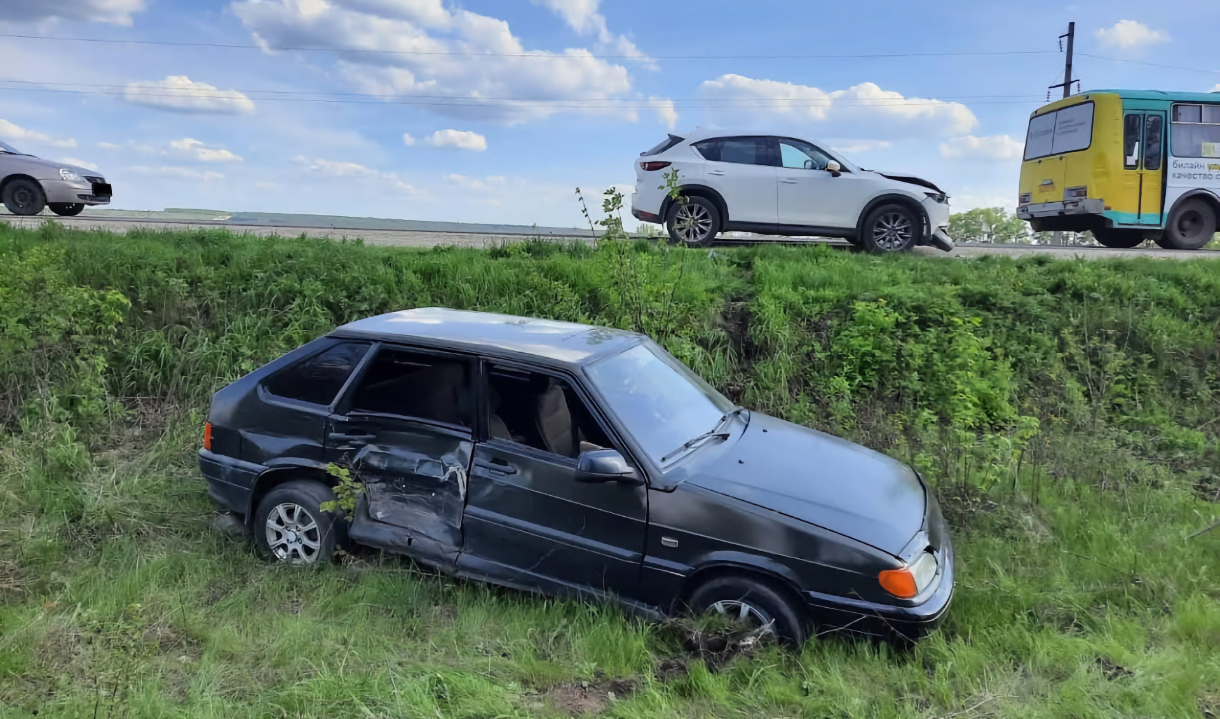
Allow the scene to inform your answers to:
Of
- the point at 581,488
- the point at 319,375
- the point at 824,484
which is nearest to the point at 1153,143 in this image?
the point at 824,484

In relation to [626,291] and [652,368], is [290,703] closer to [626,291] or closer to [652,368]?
[652,368]

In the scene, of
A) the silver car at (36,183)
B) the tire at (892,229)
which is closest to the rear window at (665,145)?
the tire at (892,229)

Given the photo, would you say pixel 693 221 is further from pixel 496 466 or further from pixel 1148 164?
pixel 1148 164

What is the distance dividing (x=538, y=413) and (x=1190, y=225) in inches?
574

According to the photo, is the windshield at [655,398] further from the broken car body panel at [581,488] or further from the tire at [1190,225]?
A: the tire at [1190,225]

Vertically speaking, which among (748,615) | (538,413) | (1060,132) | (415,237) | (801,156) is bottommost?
(748,615)

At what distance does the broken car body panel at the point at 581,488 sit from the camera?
3471mm

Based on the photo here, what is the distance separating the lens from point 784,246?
33.6 feet

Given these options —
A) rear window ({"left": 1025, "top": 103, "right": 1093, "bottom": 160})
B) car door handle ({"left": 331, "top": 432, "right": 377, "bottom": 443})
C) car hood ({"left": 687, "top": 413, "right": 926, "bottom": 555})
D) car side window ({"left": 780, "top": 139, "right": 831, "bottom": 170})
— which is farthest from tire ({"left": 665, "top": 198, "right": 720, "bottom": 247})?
rear window ({"left": 1025, "top": 103, "right": 1093, "bottom": 160})

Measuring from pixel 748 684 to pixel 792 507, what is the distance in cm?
78

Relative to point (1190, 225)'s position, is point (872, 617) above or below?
below

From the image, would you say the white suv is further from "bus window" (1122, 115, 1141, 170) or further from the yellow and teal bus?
"bus window" (1122, 115, 1141, 170)

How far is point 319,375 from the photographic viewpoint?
4.46m

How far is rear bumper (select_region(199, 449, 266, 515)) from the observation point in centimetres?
452
